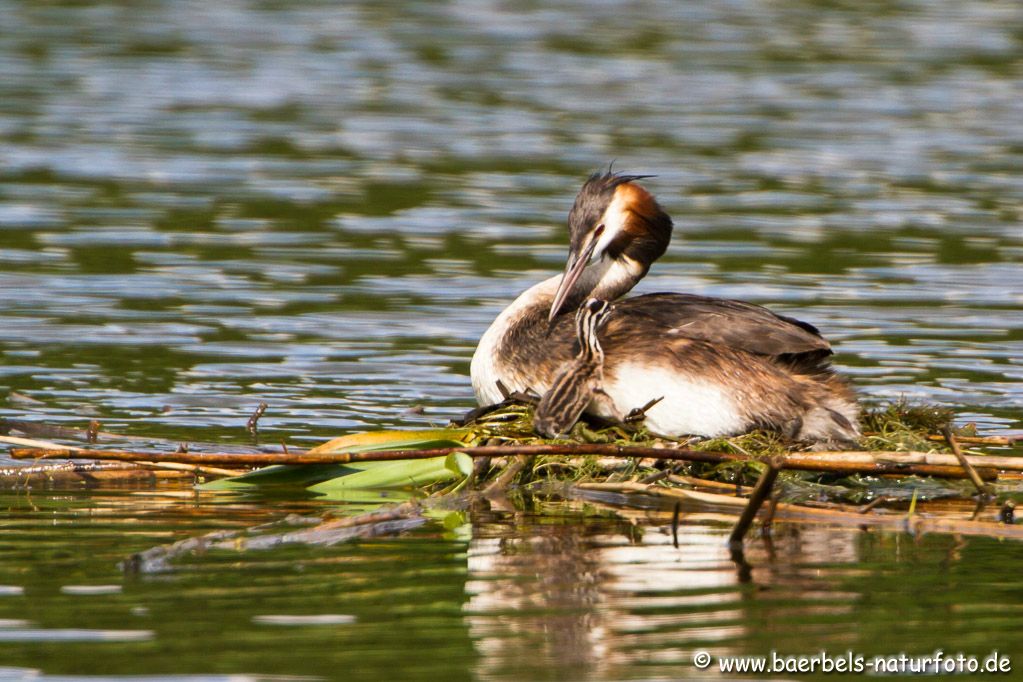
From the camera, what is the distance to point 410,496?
699 centimetres

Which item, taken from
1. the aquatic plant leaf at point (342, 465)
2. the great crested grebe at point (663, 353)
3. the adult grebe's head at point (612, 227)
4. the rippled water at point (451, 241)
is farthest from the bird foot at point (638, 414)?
the adult grebe's head at point (612, 227)

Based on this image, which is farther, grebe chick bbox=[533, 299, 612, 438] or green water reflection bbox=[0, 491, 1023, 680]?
grebe chick bbox=[533, 299, 612, 438]

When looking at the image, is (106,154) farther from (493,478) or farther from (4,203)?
(493,478)

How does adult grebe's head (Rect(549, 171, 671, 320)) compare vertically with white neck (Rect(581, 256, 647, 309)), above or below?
above

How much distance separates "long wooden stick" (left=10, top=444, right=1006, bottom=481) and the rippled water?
0.23 meters

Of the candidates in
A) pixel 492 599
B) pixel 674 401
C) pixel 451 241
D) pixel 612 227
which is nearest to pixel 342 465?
pixel 674 401

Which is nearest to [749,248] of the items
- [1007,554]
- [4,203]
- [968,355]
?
[968,355]

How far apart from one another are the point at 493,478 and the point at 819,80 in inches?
591

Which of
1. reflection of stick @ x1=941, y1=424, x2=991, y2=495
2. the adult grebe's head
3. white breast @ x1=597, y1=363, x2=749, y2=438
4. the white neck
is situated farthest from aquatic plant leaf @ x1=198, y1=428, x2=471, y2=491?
reflection of stick @ x1=941, y1=424, x2=991, y2=495

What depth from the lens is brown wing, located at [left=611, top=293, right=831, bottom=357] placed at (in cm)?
736

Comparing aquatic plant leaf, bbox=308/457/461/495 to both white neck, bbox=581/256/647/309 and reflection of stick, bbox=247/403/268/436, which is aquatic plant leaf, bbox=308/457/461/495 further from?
white neck, bbox=581/256/647/309

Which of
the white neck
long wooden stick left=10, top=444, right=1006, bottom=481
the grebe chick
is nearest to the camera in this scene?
long wooden stick left=10, top=444, right=1006, bottom=481

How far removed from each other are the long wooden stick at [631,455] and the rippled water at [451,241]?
0.76 ft

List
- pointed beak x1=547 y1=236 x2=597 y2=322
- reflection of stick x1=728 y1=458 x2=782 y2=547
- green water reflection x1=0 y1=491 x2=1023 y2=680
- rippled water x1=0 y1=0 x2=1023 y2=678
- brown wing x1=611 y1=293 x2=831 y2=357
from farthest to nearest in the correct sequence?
pointed beak x1=547 y1=236 x2=597 y2=322 < brown wing x1=611 y1=293 x2=831 y2=357 < reflection of stick x1=728 y1=458 x2=782 y2=547 < rippled water x1=0 y1=0 x2=1023 y2=678 < green water reflection x1=0 y1=491 x2=1023 y2=680
